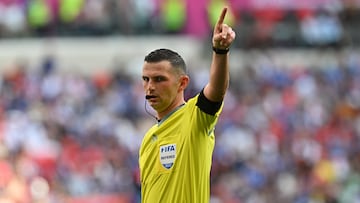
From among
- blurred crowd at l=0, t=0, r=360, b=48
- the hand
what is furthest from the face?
blurred crowd at l=0, t=0, r=360, b=48

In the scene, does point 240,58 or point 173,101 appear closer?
point 173,101

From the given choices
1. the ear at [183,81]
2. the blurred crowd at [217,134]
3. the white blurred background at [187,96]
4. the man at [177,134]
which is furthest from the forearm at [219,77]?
the white blurred background at [187,96]

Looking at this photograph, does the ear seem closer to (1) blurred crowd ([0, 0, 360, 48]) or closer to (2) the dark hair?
(2) the dark hair

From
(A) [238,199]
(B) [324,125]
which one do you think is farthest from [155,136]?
(B) [324,125]

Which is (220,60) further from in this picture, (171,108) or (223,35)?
(171,108)

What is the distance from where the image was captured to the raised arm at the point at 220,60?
20.4 ft

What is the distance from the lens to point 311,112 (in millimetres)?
21922

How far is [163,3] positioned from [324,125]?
597cm

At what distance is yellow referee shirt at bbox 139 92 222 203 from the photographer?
6.47 metres

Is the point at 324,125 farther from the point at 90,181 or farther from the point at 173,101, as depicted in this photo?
the point at 173,101

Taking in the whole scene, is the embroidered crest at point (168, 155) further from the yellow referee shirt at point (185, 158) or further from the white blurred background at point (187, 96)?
the white blurred background at point (187, 96)

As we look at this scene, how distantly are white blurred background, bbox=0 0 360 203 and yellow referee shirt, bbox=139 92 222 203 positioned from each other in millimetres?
7543

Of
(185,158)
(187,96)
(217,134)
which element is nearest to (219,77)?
(185,158)

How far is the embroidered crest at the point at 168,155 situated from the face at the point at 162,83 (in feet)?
0.74
